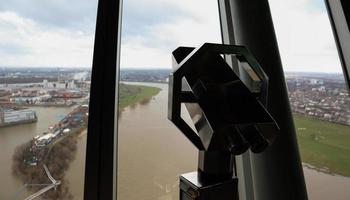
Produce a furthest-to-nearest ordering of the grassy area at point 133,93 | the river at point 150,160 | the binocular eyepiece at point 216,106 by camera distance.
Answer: the grassy area at point 133,93 → the river at point 150,160 → the binocular eyepiece at point 216,106

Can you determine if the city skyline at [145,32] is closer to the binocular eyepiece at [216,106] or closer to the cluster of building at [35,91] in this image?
the cluster of building at [35,91]

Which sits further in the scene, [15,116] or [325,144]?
[325,144]

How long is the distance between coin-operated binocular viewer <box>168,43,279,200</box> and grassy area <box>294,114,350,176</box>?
1067 mm

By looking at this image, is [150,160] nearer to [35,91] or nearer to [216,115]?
[35,91]

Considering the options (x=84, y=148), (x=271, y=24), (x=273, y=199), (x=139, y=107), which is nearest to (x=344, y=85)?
(x=271, y=24)

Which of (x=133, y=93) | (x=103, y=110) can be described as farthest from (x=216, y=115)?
(x=133, y=93)

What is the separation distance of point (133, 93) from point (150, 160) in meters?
0.48

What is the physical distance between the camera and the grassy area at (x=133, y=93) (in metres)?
1.44

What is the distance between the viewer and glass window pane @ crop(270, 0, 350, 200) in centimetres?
149

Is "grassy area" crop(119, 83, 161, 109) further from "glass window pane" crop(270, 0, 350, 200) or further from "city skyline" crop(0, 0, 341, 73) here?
"glass window pane" crop(270, 0, 350, 200)

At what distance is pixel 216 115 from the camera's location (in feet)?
1.79

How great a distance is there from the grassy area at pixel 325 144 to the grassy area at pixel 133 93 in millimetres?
1031

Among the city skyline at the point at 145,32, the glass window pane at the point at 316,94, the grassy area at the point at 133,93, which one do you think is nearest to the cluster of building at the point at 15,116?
the city skyline at the point at 145,32

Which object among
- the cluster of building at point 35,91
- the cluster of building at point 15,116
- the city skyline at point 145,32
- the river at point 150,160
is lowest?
the river at point 150,160
